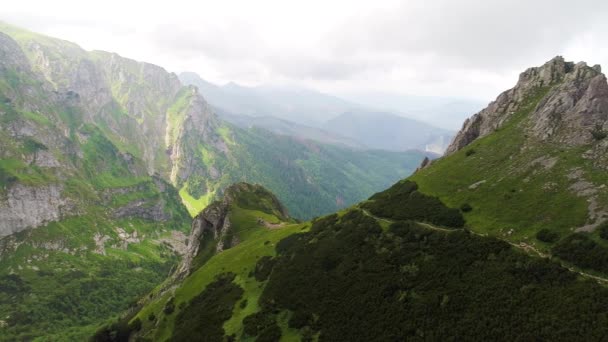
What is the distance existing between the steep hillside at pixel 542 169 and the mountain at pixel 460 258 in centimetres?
27

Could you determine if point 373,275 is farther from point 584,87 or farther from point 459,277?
point 584,87

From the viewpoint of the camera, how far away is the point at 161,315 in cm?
9044

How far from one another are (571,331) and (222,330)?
2121 inches

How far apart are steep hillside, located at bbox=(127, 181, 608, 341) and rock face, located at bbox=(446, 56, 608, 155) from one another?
1219 inches

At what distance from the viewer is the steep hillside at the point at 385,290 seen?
43531mm

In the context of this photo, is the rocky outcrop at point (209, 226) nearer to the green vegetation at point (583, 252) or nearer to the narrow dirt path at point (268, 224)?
the narrow dirt path at point (268, 224)

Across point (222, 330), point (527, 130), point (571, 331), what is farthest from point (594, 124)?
point (222, 330)

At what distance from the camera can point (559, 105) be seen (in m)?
84.6

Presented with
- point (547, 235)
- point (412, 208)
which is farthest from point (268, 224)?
point (547, 235)

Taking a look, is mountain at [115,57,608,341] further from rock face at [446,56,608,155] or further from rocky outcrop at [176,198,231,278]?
rocky outcrop at [176,198,231,278]

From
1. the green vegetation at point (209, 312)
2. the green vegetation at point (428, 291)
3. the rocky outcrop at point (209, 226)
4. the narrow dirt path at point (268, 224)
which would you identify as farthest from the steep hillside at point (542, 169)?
the rocky outcrop at point (209, 226)

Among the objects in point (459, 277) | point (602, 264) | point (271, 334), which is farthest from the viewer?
point (271, 334)

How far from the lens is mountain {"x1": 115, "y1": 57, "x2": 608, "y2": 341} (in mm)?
45625

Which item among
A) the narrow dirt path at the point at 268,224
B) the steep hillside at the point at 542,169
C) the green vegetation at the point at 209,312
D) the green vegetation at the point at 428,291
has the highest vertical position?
the steep hillside at the point at 542,169
